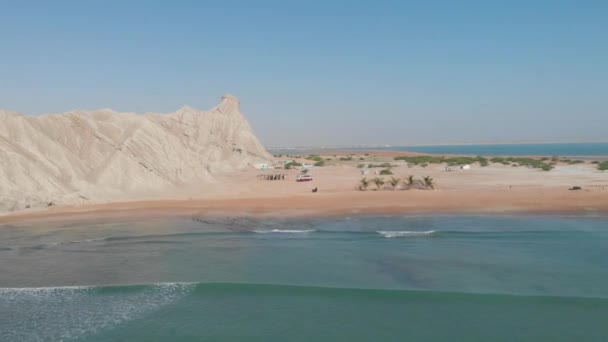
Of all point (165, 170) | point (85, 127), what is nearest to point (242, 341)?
point (165, 170)

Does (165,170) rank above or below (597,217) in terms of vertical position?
above

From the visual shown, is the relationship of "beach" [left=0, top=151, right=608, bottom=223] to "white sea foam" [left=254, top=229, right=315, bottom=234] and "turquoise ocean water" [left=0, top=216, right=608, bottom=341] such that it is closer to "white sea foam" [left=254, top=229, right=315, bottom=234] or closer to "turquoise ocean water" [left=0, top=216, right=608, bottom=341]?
"white sea foam" [left=254, top=229, right=315, bottom=234]

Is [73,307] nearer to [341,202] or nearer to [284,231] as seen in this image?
[284,231]

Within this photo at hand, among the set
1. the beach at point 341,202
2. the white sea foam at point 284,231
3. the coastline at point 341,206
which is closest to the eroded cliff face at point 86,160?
the beach at point 341,202

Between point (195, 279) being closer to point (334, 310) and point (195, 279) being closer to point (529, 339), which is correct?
point (334, 310)

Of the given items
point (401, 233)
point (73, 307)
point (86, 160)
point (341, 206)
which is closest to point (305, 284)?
point (73, 307)

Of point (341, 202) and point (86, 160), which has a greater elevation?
point (86, 160)

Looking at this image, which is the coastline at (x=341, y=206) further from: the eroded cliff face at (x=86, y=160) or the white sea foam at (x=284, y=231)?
the white sea foam at (x=284, y=231)
